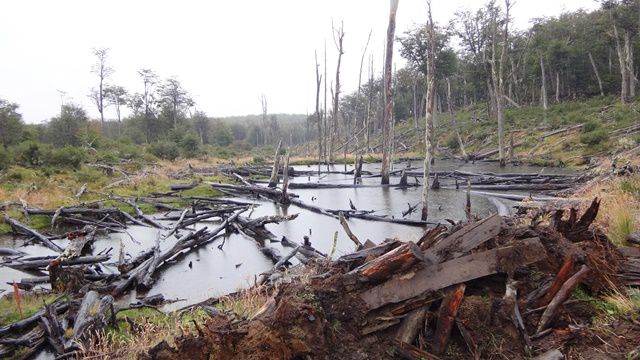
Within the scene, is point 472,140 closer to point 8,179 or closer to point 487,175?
point 487,175

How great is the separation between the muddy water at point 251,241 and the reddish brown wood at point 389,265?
4.28 meters

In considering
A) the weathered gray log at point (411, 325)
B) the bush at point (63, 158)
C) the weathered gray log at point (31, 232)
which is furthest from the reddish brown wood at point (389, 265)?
the bush at point (63, 158)

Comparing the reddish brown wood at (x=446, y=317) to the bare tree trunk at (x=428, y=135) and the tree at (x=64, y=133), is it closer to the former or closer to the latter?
the bare tree trunk at (x=428, y=135)

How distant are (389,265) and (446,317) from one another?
2.31 ft

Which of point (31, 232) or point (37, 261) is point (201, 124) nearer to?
point (31, 232)

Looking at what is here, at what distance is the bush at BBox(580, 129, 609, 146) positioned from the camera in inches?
1011

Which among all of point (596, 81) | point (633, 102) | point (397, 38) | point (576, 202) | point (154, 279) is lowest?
point (154, 279)

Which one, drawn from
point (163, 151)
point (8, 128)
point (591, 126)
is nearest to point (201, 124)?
point (163, 151)

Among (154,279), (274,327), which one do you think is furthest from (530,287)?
(154,279)

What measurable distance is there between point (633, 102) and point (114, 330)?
4005 centimetres

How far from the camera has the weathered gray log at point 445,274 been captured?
383cm

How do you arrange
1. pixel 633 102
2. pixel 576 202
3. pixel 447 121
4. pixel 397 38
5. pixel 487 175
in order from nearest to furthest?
pixel 576 202, pixel 487 175, pixel 633 102, pixel 397 38, pixel 447 121

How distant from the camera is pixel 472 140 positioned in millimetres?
42094

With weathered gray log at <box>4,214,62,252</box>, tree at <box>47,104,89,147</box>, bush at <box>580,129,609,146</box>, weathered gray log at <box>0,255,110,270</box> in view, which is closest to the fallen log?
weathered gray log at <box>0,255,110,270</box>
